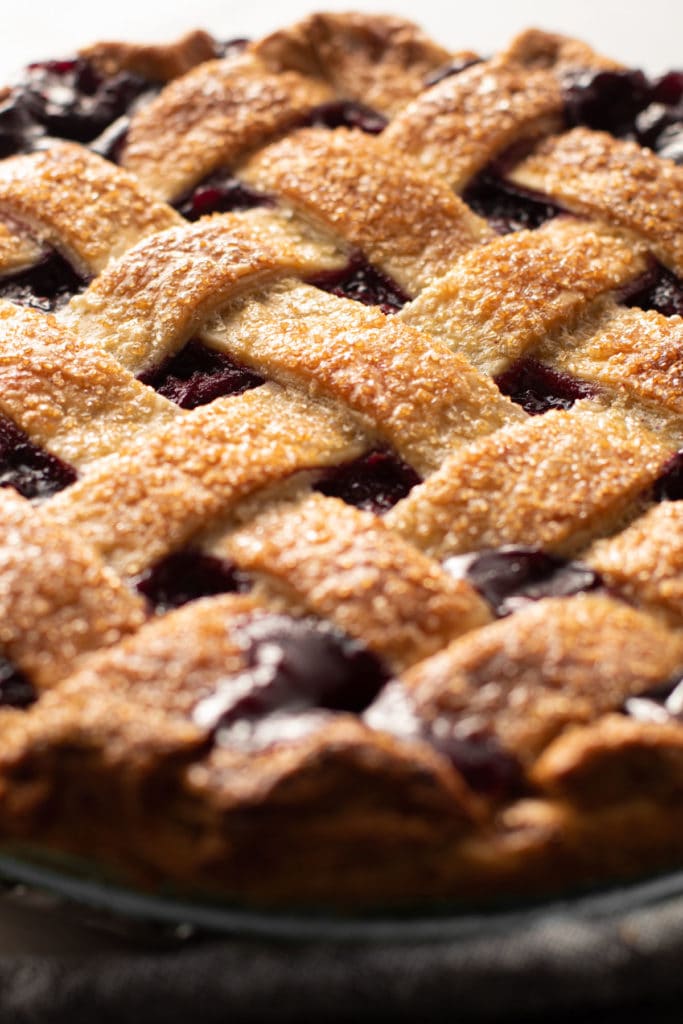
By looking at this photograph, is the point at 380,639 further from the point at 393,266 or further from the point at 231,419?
the point at 393,266

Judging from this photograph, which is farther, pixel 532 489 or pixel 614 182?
pixel 614 182

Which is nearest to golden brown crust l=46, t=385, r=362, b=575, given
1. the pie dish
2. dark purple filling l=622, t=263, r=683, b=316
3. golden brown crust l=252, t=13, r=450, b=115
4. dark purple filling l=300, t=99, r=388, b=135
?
the pie dish

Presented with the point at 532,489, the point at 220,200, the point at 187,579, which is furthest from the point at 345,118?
the point at 187,579

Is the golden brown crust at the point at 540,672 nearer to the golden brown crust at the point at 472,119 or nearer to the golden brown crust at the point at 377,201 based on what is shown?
the golden brown crust at the point at 377,201

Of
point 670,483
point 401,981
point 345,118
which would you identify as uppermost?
point 345,118

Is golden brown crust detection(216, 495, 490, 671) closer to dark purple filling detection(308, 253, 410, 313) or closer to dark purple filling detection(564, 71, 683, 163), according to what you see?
dark purple filling detection(308, 253, 410, 313)

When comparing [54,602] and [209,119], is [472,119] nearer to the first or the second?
[209,119]
